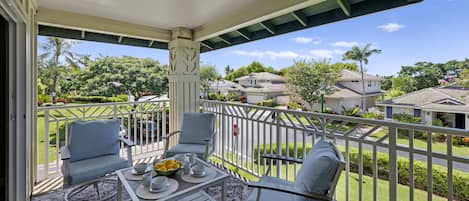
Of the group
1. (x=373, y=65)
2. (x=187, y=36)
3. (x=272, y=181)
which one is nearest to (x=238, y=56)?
(x=373, y=65)

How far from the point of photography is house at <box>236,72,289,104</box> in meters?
9.05

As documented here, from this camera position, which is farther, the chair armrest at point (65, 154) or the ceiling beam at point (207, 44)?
the ceiling beam at point (207, 44)

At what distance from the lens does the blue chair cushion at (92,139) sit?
263 cm

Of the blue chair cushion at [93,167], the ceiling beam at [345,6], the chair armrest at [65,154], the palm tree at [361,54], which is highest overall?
the palm tree at [361,54]

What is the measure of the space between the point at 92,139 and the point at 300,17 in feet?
10.2

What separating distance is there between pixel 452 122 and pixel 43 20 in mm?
→ 5884

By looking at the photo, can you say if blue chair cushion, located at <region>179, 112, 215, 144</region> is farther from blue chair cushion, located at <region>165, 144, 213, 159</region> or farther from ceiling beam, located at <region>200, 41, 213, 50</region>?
ceiling beam, located at <region>200, 41, 213, 50</region>

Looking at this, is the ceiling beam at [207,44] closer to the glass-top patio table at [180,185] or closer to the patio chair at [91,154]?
the patio chair at [91,154]

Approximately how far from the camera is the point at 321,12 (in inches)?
115

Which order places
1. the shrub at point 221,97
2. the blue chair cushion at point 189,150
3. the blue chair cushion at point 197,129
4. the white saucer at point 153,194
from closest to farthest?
the white saucer at point 153,194 < the blue chair cushion at point 189,150 < the blue chair cushion at point 197,129 < the shrub at point 221,97

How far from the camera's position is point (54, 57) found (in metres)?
12.0

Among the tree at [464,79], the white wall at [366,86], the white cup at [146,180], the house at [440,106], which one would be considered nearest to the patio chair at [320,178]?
the white cup at [146,180]

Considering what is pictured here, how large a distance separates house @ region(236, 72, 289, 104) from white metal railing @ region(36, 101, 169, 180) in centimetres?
478

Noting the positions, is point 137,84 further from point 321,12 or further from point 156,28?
point 321,12
